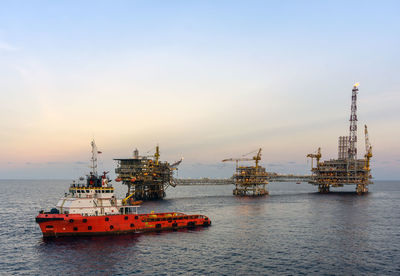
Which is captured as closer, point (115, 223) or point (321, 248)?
point (321, 248)

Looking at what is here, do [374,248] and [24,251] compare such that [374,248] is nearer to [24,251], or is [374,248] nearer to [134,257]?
[134,257]

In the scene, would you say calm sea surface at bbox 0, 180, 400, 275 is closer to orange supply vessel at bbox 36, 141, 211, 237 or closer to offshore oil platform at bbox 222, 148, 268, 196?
orange supply vessel at bbox 36, 141, 211, 237

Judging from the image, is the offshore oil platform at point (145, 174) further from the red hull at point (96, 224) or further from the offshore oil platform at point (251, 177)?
the red hull at point (96, 224)

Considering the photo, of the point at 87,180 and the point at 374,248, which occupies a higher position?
the point at 87,180

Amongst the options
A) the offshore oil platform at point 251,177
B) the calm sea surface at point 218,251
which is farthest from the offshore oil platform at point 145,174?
the calm sea surface at point 218,251

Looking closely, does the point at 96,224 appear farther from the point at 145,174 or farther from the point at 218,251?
the point at 145,174

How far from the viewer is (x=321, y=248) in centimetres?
5488

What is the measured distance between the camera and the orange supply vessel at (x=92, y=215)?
193 ft

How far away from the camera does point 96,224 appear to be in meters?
60.4

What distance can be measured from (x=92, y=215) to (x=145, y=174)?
78072 millimetres

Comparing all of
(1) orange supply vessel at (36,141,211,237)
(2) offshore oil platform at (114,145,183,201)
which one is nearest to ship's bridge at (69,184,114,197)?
(1) orange supply vessel at (36,141,211,237)

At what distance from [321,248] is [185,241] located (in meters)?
24.5

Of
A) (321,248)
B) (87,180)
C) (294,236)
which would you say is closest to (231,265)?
(321,248)

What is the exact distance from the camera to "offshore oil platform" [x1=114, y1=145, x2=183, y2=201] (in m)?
140
